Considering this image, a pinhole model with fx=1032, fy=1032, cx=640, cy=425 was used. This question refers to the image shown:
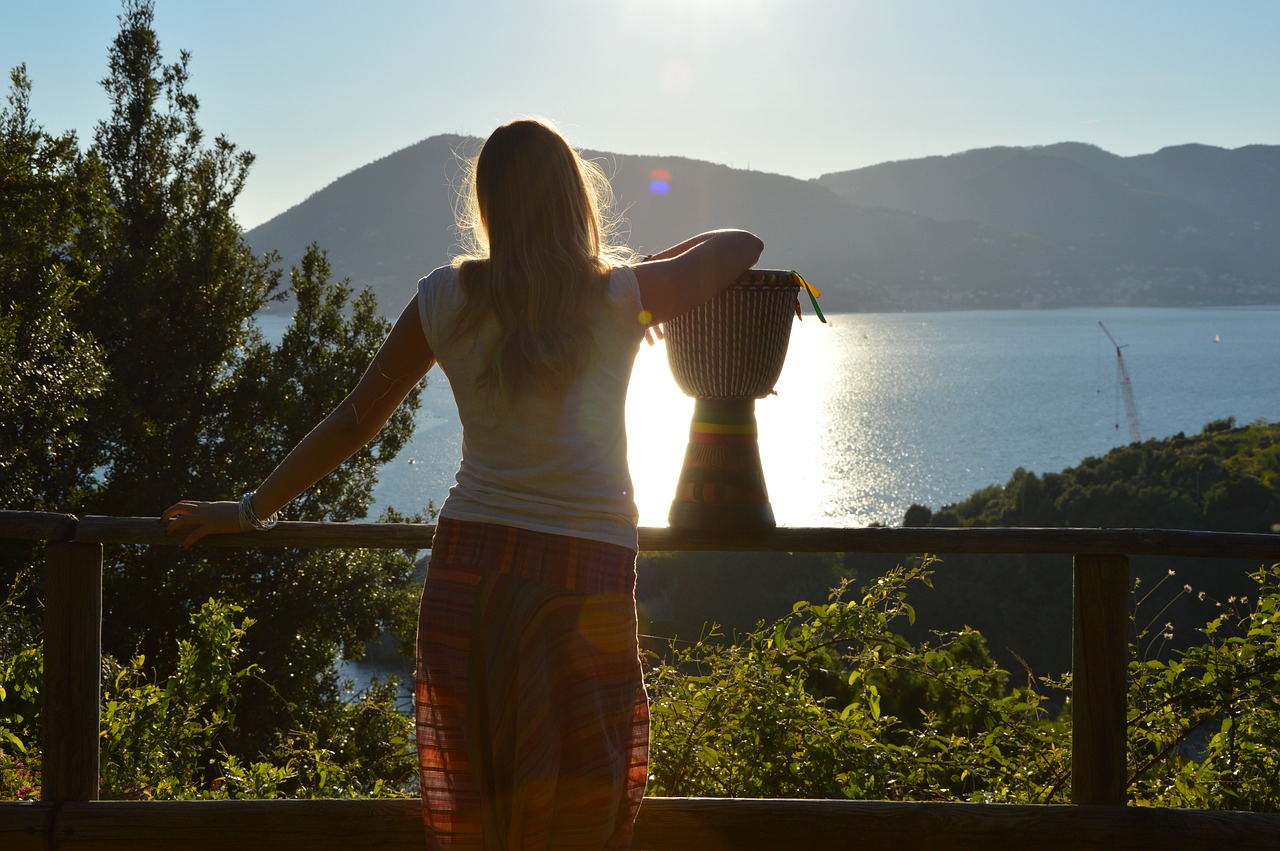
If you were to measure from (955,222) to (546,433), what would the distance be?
12107 centimetres

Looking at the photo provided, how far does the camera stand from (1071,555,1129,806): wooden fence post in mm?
2062

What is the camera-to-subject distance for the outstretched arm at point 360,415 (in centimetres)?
153

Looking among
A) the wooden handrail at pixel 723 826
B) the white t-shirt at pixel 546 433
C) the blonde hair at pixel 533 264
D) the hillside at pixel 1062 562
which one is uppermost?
the blonde hair at pixel 533 264

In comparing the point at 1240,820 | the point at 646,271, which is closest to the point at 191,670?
the point at 646,271

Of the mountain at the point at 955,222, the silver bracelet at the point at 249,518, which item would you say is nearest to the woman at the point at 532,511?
the silver bracelet at the point at 249,518

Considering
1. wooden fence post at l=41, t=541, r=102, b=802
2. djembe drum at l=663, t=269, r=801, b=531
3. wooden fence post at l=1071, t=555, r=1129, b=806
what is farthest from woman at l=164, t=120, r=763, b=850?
wooden fence post at l=1071, t=555, r=1129, b=806

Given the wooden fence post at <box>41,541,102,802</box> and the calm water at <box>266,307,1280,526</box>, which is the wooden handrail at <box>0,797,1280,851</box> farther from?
the calm water at <box>266,307,1280,526</box>

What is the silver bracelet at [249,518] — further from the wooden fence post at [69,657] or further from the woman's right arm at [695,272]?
the woman's right arm at [695,272]

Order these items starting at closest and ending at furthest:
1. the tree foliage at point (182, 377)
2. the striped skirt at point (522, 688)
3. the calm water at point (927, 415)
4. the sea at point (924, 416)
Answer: the striped skirt at point (522, 688)
the tree foliage at point (182, 377)
the sea at point (924, 416)
the calm water at point (927, 415)

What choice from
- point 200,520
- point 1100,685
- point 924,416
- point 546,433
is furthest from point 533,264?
point 924,416

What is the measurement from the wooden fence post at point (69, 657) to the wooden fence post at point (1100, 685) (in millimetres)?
1939

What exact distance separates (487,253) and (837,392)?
285 feet

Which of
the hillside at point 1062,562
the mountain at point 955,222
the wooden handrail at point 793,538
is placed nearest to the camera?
the wooden handrail at point 793,538

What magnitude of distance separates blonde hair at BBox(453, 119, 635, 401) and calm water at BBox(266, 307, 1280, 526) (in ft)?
63.3
